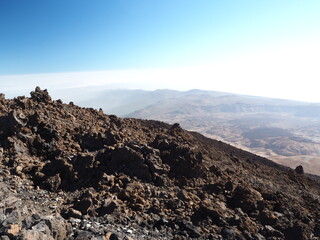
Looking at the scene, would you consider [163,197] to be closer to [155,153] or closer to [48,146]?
[155,153]

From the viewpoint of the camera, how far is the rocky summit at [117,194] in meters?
6.98

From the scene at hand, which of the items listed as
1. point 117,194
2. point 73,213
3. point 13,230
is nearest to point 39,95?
point 117,194

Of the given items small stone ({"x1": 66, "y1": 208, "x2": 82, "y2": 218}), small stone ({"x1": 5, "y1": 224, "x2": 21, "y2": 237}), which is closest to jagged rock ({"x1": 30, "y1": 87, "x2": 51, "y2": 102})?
small stone ({"x1": 66, "y1": 208, "x2": 82, "y2": 218})

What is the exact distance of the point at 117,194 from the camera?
862 cm

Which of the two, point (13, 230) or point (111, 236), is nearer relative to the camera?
point (13, 230)

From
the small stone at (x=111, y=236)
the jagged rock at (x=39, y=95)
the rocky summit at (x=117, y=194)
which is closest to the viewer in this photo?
the small stone at (x=111, y=236)

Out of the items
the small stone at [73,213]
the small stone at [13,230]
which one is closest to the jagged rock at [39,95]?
the small stone at [73,213]

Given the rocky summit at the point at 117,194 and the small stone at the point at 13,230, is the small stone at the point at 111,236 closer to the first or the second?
the rocky summit at the point at 117,194

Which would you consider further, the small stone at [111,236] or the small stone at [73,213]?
the small stone at [73,213]

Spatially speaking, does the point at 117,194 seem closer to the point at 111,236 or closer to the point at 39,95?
the point at 111,236

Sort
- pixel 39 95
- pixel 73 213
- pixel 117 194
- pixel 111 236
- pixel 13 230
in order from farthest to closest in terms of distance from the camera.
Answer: pixel 39 95
pixel 117 194
pixel 73 213
pixel 111 236
pixel 13 230

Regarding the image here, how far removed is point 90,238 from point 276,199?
8.93m

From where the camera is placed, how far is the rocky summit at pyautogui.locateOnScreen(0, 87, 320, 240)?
6.98 metres

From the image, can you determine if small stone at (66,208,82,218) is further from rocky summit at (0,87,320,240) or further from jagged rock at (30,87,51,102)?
jagged rock at (30,87,51,102)
